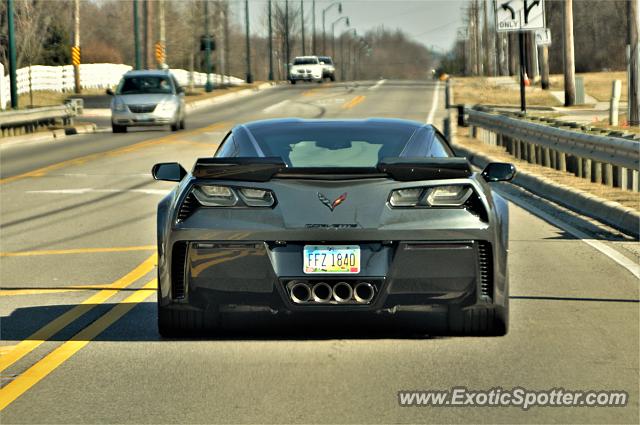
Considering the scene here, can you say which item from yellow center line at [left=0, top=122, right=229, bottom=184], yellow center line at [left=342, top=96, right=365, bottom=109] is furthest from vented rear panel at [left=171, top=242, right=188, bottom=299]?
yellow center line at [left=342, top=96, right=365, bottom=109]

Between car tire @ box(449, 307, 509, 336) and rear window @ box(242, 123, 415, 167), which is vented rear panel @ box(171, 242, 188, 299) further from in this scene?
car tire @ box(449, 307, 509, 336)

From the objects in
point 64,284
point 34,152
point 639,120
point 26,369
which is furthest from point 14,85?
point 26,369

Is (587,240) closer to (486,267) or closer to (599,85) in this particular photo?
(486,267)

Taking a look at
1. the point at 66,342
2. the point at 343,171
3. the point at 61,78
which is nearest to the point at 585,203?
the point at 343,171

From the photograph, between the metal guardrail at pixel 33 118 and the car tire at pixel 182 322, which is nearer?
the car tire at pixel 182 322

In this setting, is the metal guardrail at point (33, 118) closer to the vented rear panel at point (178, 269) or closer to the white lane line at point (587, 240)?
the white lane line at point (587, 240)

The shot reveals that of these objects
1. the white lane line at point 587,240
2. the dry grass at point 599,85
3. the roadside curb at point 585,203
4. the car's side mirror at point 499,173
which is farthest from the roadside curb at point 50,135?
the car's side mirror at point 499,173

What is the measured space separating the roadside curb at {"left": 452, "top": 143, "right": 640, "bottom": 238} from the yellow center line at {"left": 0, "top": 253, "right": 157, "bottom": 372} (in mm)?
5367

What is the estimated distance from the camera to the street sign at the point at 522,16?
1185 inches

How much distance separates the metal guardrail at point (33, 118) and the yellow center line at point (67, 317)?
26.0m

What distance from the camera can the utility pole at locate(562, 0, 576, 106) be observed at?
4556cm

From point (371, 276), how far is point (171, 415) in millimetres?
1690

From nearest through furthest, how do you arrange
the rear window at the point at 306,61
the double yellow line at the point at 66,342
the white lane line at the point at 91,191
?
the double yellow line at the point at 66,342 → the white lane line at the point at 91,191 → the rear window at the point at 306,61

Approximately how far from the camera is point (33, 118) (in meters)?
39.2
